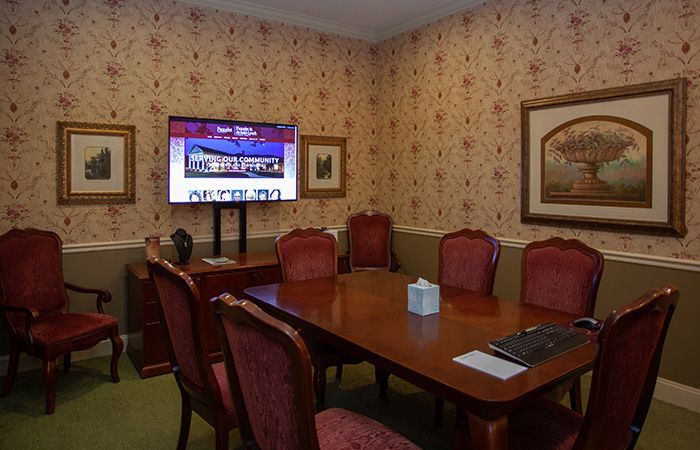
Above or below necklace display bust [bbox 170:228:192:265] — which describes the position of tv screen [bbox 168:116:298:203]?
above

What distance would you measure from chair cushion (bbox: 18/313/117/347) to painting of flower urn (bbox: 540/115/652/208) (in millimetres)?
3238

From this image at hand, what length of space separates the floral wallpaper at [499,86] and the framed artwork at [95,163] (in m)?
2.47

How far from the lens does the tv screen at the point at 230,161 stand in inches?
153

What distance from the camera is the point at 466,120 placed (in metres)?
4.28

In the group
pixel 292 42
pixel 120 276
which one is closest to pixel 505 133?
pixel 292 42

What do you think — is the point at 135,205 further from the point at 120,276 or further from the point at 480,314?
the point at 480,314

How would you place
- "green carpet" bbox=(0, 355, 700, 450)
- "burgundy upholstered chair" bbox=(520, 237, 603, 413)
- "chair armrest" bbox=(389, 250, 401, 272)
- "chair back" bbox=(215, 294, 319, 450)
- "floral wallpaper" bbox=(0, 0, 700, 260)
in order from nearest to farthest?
"chair back" bbox=(215, 294, 319, 450), "burgundy upholstered chair" bbox=(520, 237, 603, 413), "green carpet" bbox=(0, 355, 700, 450), "floral wallpaper" bbox=(0, 0, 700, 260), "chair armrest" bbox=(389, 250, 401, 272)

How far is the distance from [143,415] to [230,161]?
81.0 inches

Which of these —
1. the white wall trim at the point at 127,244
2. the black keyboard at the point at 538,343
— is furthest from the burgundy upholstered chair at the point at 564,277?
the white wall trim at the point at 127,244

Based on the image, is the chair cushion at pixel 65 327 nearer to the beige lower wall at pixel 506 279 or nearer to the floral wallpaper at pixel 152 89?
the beige lower wall at pixel 506 279

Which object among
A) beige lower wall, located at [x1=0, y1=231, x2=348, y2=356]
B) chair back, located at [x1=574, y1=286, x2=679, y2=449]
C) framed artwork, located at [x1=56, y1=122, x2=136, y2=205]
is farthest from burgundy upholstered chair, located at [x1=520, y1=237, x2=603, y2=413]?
framed artwork, located at [x1=56, y1=122, x2=136, y2=205]

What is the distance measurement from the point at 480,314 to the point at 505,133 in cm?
216

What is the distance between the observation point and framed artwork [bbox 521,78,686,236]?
9.91 feet

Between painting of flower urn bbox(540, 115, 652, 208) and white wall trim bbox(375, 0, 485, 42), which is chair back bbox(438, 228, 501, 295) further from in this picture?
white wall trim bbox(375, 0, 485, 42)
